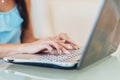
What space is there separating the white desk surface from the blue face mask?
0.53 metres

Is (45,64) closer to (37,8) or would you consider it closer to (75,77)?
(75,77)

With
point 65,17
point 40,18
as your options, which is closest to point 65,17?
point 65,17

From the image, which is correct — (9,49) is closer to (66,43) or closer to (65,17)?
(66,43)

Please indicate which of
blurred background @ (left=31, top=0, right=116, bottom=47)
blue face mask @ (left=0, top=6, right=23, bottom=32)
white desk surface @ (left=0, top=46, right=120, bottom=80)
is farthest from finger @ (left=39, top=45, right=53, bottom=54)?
blurred background @ (left=31, top=0, right=116, bottom=47)

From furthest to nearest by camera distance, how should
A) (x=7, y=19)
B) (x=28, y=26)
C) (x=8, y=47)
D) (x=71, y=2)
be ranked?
(x=71, y=2), (x=28, y=26), (x=7, y=19), (x=8, y=47)

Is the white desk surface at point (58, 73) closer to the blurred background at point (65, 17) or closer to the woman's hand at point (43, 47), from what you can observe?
the woman's hand at point (43, 47)

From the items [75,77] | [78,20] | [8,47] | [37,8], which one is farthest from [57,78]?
[37,8]

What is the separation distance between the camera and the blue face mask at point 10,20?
4.24ft

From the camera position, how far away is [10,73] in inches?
28.0

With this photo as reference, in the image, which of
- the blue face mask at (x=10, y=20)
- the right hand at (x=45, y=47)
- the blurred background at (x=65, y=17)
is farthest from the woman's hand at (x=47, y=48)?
the blurred background at (x=65, y=17)

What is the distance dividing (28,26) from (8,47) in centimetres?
48

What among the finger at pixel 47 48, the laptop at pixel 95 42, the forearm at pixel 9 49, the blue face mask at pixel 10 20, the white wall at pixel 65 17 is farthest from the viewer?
the white wall at pixel 65 17

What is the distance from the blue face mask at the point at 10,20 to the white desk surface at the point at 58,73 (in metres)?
0.53

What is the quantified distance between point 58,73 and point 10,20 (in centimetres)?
73
